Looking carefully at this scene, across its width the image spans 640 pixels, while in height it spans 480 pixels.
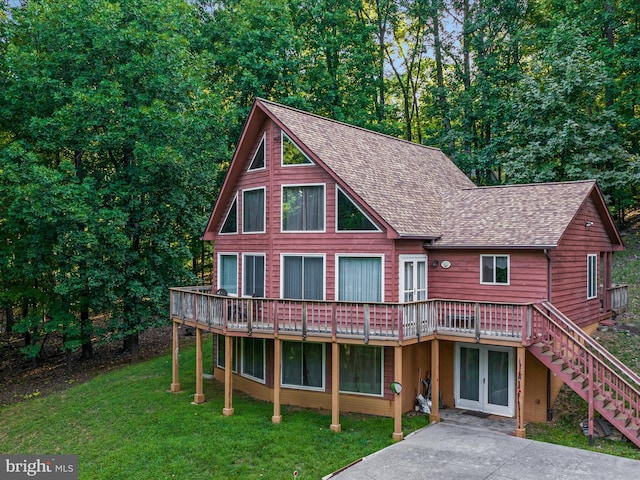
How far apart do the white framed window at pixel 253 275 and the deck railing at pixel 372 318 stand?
1.17 metres

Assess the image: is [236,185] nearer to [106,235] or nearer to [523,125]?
[106,235]

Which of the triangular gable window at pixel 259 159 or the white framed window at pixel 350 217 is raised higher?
the triangular gable window at pixel 259 159

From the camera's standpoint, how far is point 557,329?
1227 cm

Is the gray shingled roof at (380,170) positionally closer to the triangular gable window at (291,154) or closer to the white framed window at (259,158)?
the triangular gable window at (291,154)

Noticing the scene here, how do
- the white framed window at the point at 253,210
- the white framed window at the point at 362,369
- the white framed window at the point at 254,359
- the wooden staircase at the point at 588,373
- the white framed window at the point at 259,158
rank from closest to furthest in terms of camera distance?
the wooden staircase at the point at 588,373
the white framed window at the point at 362,369
the white framed window at the point at 259,158
the white framed window at the point at 253,210
the white framed window at the point at 254,359

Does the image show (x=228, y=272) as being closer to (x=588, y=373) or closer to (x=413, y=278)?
(x=413, y=278)

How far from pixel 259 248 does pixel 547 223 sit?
8559mm

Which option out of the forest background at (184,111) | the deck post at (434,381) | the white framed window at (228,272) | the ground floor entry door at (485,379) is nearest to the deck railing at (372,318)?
the deck post at (434,381)

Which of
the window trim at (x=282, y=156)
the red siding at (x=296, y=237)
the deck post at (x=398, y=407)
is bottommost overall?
the deck post at (x=398, y=407)

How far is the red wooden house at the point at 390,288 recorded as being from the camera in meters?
12.4

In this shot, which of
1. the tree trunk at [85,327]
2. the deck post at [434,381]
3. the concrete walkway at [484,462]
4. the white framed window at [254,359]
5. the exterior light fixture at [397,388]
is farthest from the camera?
the tree trunk at [85,327]

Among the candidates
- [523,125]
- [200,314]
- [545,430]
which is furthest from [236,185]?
[523,125]

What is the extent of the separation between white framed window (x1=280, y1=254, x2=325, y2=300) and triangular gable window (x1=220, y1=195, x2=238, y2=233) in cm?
272

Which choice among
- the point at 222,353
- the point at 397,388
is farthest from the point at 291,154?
the point at 222,353
